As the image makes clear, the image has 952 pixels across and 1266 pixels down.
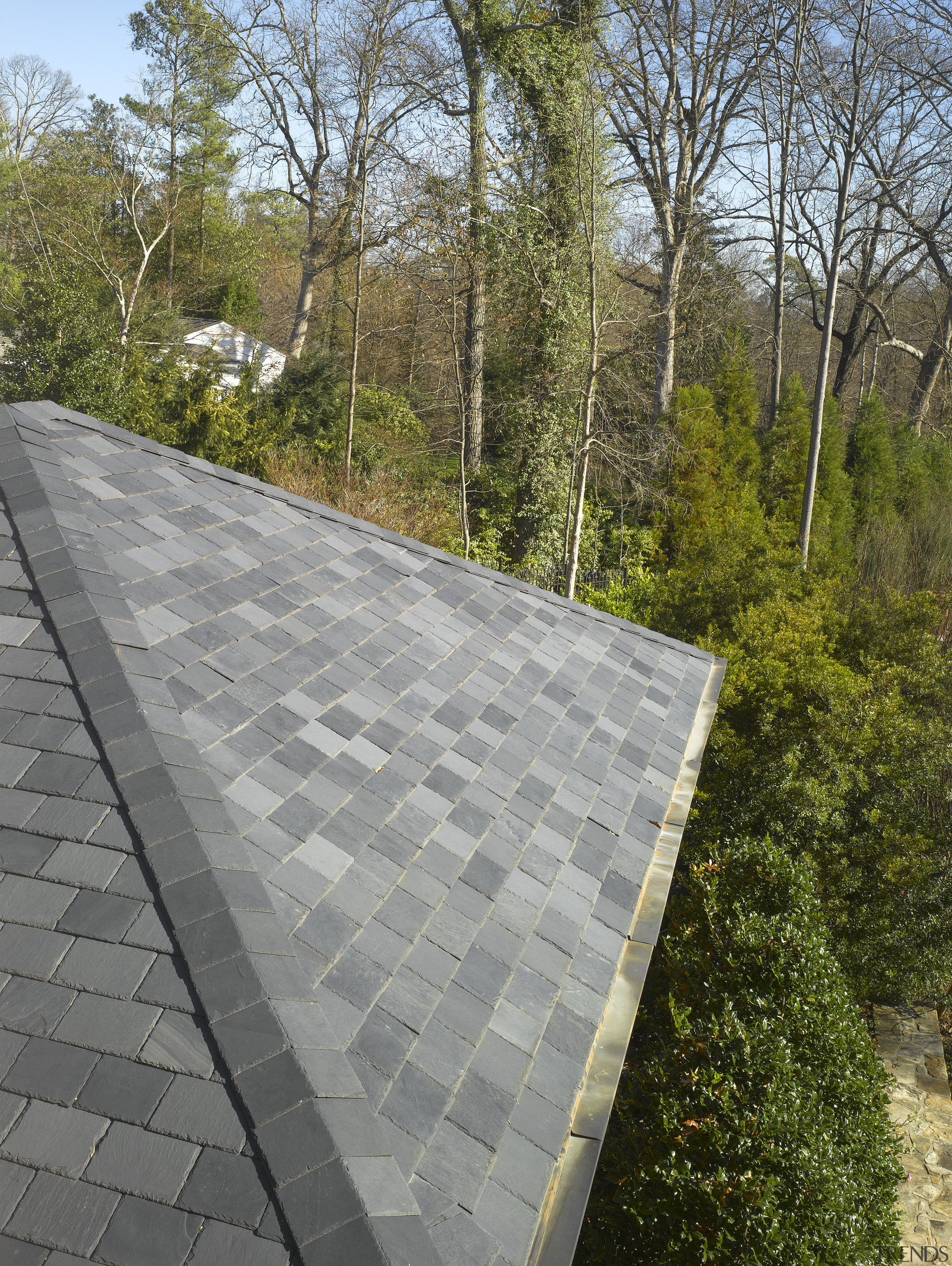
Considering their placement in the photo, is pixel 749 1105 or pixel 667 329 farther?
pixel 667 329

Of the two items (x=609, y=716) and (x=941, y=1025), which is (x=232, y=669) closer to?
(x=609, y=716)

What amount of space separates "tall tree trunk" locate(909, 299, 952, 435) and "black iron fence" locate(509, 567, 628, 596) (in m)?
13.7

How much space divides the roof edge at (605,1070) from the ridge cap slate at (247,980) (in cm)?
81

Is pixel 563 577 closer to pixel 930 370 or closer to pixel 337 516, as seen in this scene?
pixel 337 516

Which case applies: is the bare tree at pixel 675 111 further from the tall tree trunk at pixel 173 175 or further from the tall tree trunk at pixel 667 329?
the tall tree trunk at pixel 173 175

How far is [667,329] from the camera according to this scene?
2131cm

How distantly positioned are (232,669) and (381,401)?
1943 centimetres

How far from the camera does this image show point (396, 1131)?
9.32ft

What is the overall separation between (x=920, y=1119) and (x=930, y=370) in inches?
1038

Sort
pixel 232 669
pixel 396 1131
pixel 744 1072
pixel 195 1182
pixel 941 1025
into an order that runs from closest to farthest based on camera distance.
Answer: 1. pixel 195 1182
2. pixel 396 1131
3. pixel 232 669
4. pixel 744 1072
5. pixel 941 1025

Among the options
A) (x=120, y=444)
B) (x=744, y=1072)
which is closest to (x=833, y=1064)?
(x=744, y=1072)

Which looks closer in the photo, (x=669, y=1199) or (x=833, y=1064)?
(x=669, y=1199)

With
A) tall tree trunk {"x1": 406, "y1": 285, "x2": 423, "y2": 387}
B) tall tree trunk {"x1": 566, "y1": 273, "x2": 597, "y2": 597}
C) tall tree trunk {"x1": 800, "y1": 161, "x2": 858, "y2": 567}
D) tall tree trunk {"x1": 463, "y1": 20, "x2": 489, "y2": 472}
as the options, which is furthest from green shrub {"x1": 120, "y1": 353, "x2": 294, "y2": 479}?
tall tree trunk {"x1": 800, "y1": 161, "x2": 858, "y2": 567}

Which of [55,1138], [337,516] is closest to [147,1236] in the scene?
[55,1138]
